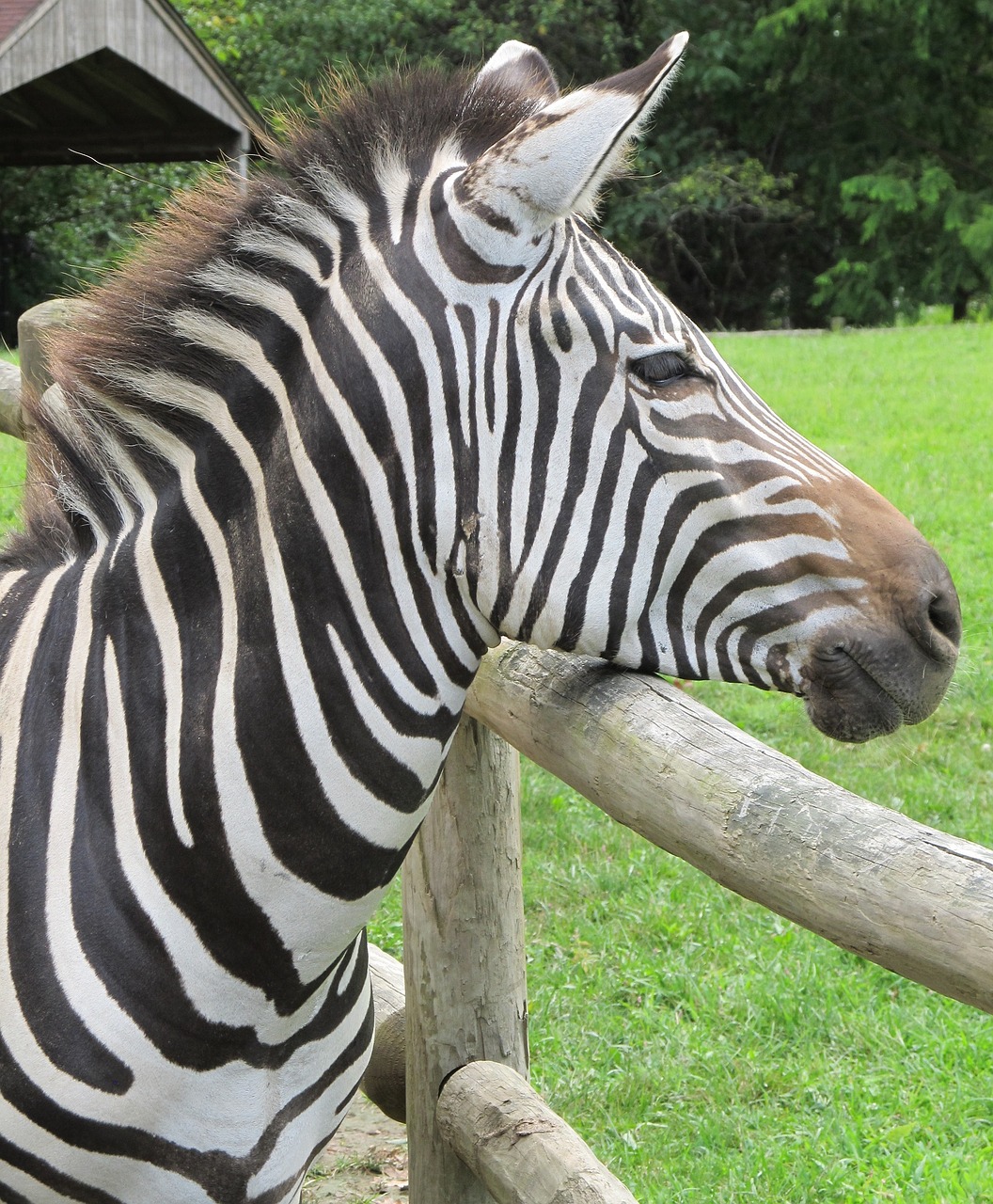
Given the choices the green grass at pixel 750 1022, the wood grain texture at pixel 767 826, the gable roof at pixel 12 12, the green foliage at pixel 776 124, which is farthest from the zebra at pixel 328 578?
the green foliage at pixel 776 124

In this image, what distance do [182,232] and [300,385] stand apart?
30 cm

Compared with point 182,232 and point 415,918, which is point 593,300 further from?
point 415,918

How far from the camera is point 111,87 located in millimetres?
11281

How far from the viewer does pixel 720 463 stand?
151 centimetres

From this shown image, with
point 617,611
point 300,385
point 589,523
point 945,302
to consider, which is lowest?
point 945,302

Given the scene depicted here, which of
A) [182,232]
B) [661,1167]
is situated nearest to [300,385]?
[182,232]

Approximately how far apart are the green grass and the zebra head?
50cm

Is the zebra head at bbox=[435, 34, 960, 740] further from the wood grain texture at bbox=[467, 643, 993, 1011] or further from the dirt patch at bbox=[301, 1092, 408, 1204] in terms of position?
the dirt patch at bbox=[301, 1092, 408, 1204]

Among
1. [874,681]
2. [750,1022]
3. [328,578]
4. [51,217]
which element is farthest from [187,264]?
[51,217]

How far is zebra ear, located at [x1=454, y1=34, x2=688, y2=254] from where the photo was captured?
4.69 feet

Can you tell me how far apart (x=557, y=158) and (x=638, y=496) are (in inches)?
16.0

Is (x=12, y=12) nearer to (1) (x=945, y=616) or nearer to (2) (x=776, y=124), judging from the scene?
(1) (x=945, y=616)

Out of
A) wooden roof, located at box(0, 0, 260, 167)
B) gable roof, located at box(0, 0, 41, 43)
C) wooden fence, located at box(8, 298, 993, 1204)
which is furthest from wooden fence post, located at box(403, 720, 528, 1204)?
gable roof, located at box(0, 0, 41, 43)

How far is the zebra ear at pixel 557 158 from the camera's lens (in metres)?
1.43
